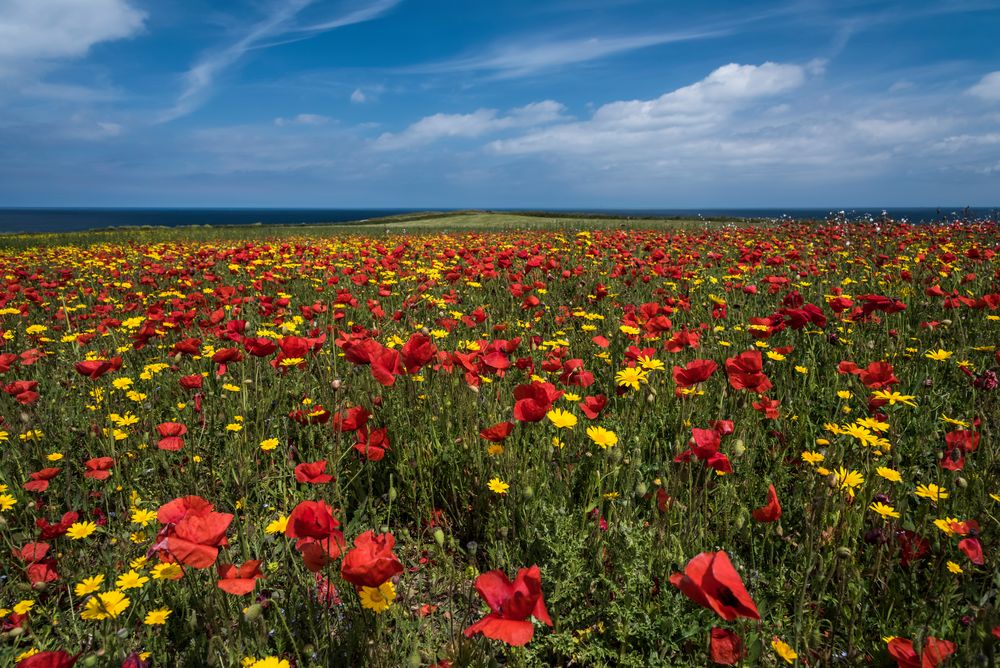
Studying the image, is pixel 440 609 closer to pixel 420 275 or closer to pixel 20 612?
pixel 20 612

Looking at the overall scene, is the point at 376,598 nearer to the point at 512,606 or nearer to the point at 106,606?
the point at 512,606

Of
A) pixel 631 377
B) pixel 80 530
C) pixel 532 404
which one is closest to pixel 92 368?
pixel 80 530

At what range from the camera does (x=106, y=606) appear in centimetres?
163

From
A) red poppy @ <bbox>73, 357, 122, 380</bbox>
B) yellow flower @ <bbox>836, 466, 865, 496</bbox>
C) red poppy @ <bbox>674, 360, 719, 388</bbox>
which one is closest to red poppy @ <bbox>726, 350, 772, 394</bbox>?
red poppy @ <bbox>674, 360, 719, 388</bbox>

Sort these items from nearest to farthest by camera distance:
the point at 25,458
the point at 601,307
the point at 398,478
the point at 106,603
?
the point at 106,603
the point at 398,478
the point at 25,458
the point at 601,307

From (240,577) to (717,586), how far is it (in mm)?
1207

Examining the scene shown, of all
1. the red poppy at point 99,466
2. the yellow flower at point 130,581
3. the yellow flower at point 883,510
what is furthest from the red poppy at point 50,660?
the yellow flower at point 883,510

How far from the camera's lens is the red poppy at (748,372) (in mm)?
2266

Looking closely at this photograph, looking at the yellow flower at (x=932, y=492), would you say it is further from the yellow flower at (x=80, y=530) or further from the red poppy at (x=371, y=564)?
the yellow flower at (x=80, y=530)

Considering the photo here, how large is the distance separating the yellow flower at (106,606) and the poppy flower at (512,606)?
1189 mm

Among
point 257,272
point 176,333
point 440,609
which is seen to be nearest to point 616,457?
point 440,609

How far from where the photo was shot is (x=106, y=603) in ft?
5.38

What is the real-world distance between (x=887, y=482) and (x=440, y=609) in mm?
2156

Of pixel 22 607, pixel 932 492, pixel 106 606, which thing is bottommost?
pixel 22 607
